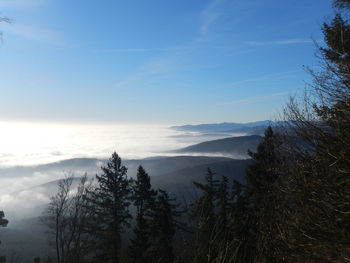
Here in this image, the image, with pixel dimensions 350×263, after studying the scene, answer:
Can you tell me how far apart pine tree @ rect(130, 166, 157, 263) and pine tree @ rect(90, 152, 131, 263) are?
4.21 ft

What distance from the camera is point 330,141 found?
6.60 meters

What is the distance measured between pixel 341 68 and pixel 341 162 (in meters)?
2.56

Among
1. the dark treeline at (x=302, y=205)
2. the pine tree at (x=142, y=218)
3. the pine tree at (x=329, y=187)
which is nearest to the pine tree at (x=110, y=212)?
the pine tree at (x=142, y=218)

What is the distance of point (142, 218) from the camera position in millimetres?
23672

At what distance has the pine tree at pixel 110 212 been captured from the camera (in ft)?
75.5

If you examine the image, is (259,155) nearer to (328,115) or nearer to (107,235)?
(328,115)

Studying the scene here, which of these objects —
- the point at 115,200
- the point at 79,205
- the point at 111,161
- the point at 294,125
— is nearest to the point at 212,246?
the point at 294,125

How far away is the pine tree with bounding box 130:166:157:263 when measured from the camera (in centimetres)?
2217

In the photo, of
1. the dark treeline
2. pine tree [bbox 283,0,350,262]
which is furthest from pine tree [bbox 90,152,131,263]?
pine tree [bbox 283,0,350,262]

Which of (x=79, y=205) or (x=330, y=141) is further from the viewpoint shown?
(x=79, y=205)

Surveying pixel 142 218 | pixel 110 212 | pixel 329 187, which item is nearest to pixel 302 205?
pixel 329 187

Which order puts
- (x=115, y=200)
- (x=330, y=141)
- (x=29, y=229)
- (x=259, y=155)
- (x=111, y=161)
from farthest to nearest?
1. (x=29, y=229)
2. (x=111, y=161)
3. (x=115, y=200)
4. (x=259, y=155)
5. (x=330, y=141)

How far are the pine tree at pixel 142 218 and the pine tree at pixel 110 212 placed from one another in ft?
4.21

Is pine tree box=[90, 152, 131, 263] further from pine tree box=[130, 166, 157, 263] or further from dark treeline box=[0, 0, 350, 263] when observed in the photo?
dark treeline box=[0, 0, 350, 263]
